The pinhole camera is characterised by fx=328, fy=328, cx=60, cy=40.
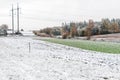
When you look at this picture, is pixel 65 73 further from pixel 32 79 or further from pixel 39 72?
pixel 32 79

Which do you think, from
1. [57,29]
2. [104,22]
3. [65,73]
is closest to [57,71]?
[65,73]

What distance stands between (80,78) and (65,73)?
1.27 m

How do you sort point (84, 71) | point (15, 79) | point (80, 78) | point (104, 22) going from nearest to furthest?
point (15, 79) < point (80, 78) < point (84, 71) < point (104, 22)

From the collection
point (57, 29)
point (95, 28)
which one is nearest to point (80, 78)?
point (95, 28)

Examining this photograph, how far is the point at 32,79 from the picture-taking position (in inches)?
509

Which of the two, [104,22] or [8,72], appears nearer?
[8,72]

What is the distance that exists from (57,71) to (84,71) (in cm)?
144

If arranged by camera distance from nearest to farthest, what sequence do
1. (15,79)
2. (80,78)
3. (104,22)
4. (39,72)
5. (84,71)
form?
Answer: 1. (15,79)
2. (80,78)
3. (39,72)
4. (84,71)
5. (104,22)

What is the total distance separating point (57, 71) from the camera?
1534 centimetres

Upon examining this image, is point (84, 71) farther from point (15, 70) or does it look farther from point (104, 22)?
point (104, 22)

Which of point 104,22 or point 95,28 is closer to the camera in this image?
point 95,28

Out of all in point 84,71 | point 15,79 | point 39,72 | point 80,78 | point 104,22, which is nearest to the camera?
point 15,79

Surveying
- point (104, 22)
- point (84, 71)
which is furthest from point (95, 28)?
point (84, 71)

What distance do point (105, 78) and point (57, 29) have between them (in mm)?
177135
